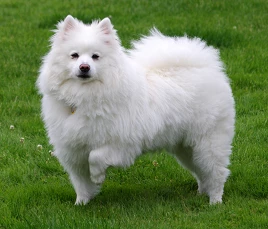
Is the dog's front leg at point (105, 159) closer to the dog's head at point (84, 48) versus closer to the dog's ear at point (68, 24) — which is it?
the dog's head at point (84, 48)

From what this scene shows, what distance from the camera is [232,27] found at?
10.6 m

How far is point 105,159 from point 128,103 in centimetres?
50

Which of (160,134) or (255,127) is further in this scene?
(255,127)

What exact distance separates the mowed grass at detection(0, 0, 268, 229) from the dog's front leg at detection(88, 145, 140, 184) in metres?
0.35

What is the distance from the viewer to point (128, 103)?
5.27 meters

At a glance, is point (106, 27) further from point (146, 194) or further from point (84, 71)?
point (146, 194)

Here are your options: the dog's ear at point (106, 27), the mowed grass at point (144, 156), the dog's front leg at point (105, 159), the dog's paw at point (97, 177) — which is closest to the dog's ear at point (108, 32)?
the dog's ear at point (106, 27)

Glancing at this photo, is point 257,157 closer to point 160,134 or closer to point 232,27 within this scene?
point 160,134

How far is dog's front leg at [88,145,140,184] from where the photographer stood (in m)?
5.14

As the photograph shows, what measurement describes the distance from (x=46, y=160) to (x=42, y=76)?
162cm

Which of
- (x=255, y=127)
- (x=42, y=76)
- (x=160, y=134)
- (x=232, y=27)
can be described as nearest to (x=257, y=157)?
(x=255, y=127)

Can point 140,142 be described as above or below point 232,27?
above

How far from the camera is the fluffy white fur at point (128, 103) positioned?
5.14m

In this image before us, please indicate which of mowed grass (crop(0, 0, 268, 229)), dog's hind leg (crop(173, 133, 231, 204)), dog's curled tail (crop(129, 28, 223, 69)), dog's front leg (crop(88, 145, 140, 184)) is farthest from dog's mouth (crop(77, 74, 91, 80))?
dog's hind leg (crop(173, 133, 231, 204))
